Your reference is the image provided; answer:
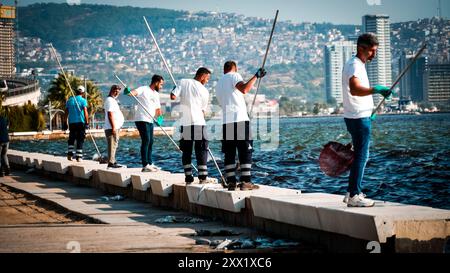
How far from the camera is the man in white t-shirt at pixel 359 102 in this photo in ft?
33.1

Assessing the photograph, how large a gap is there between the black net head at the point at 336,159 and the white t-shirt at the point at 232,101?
8.35 ft

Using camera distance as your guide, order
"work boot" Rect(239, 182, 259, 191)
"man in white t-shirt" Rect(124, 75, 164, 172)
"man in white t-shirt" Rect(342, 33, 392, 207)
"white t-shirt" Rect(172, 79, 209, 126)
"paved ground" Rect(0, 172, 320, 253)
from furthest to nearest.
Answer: "man in white t-shirt" Rect(124, 75, 164, 172)
"white t-shirt" Rect(172, 79, 209, 126)
"work boot" Rect(239, 182, 259, 191)
"paved ground" Rect(0, 172, 320, 253)
"man in white t-shirt" Rect(342, 33, 392, 207)

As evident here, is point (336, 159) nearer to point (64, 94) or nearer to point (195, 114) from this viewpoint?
point (195, 114)

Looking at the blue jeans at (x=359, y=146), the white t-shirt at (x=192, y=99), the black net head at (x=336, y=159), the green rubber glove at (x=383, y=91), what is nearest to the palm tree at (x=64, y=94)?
the white t-shirt at (x=192, y=99)

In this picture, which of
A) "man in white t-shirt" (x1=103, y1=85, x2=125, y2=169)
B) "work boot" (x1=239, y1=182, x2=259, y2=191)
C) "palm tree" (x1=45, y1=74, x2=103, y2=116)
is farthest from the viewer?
"palm tree" (x1=45, y1=74, x2=103, y2=116)

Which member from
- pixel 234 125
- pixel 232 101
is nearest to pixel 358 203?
pixel 234 125

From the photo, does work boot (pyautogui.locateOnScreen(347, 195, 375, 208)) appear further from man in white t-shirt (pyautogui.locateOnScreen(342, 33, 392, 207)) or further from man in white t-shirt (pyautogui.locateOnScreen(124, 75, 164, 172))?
man in white t-shirt (pyautogui.locateOnScreen(124, 75, 164, 172))

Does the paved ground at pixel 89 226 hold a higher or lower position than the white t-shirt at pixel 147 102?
lower

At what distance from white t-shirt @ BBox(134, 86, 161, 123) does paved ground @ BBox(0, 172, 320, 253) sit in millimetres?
1735

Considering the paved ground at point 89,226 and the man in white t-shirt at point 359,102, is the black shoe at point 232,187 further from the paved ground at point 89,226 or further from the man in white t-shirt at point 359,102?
the man in white t-shirt at point 359,102

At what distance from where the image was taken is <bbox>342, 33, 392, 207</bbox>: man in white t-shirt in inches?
398

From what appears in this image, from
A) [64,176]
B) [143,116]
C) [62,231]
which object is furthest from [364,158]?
[64,176]

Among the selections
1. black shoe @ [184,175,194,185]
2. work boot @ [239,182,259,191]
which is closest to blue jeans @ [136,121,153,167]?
black shoe @ [184,175,194,185]
